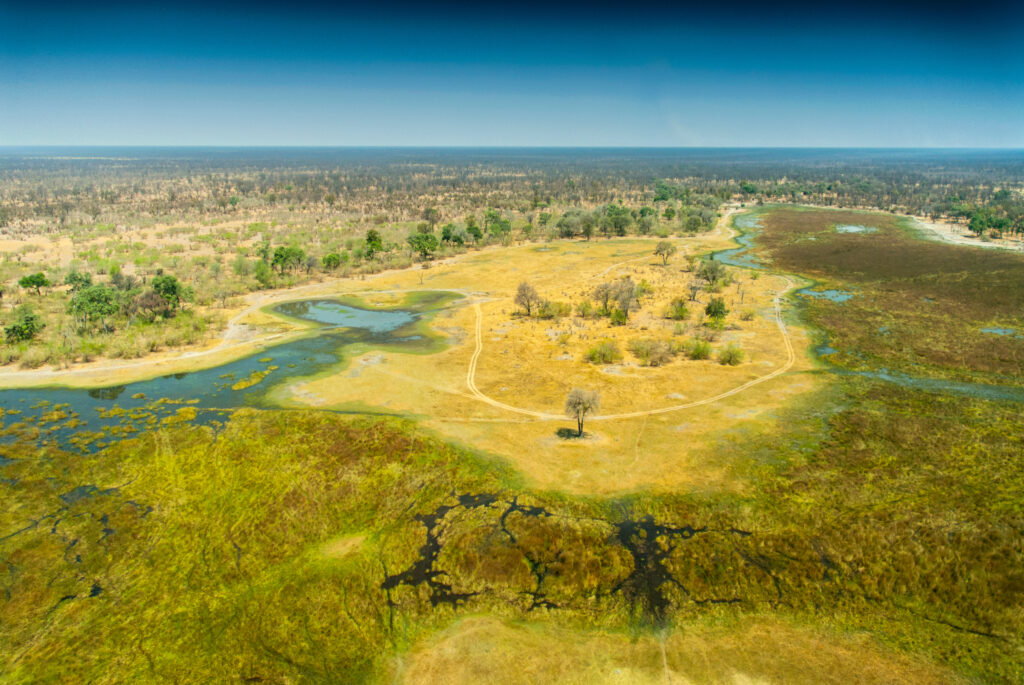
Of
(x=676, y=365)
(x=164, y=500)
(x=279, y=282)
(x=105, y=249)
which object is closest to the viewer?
(x=164, y=500)

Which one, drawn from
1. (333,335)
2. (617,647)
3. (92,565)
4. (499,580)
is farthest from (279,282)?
(617,647)

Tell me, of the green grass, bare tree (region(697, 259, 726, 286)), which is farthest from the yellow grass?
bare tree (region(697, 259, 726, 286))

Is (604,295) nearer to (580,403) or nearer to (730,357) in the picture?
(730,357)

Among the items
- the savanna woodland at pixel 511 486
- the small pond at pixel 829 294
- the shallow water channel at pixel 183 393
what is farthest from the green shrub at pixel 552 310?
the small pond at pixel 829 294

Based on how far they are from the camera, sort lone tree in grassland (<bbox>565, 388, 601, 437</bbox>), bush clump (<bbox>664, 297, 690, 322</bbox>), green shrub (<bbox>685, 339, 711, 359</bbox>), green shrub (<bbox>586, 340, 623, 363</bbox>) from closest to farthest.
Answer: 1. lone tree in grassland (<bbox>565, 388, 601, 437</bbox>)
2. green shrub (<bbox>586, 340, 623, 363</bbox>)
3. green shrub (<bbox>685, 339, 711, 359</bbox>)
4. bush clump (<bbox>664, 297, 690, 322</bbox>)

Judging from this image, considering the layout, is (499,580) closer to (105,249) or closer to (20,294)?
(20,294)

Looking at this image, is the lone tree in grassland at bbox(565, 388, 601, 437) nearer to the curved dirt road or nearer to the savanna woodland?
the savanna woodland

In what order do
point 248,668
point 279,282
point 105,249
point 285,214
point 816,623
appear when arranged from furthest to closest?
point 285,214 < point 105,249 < point 279,282 < point 816,623 < point 248,668
